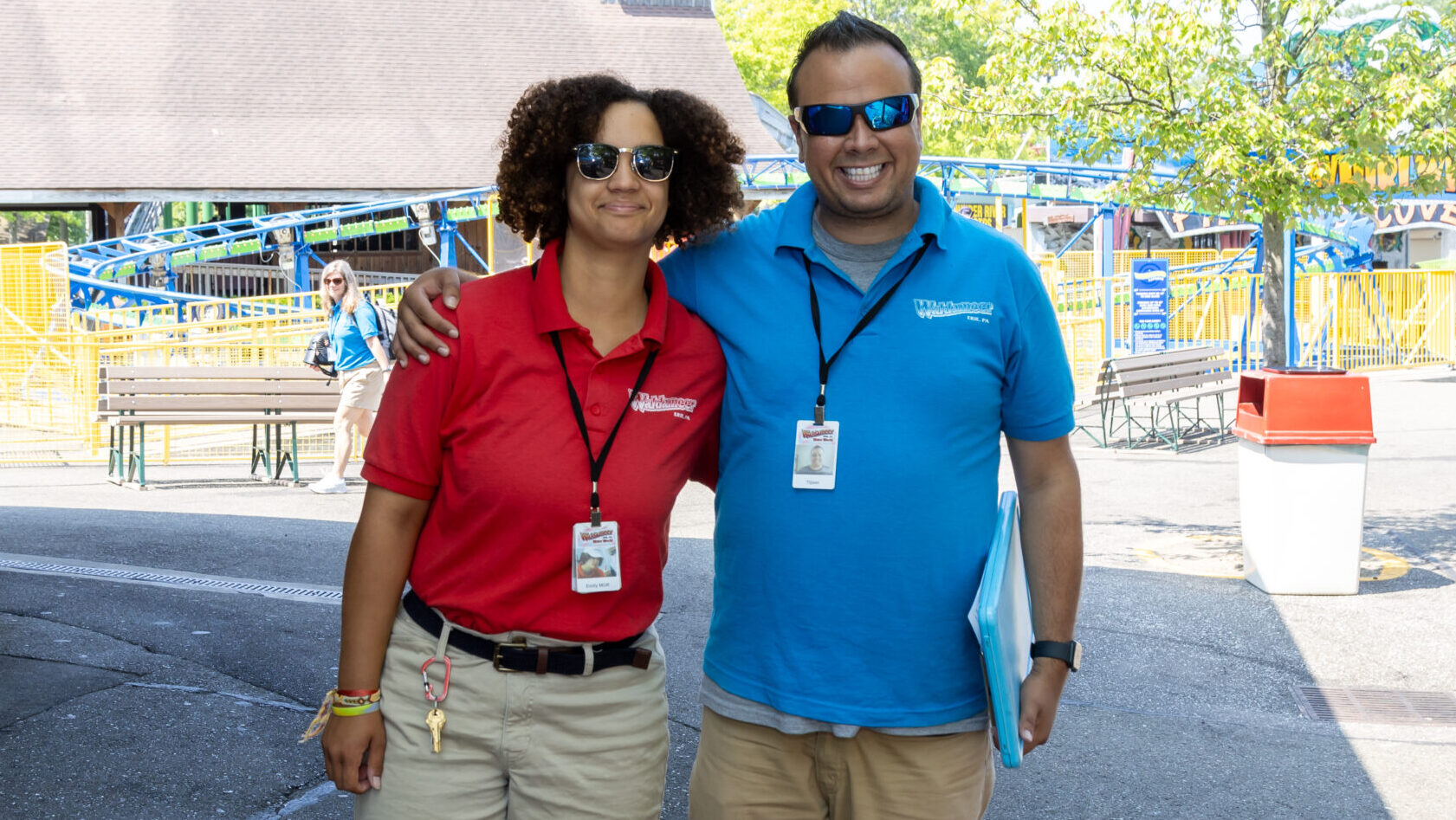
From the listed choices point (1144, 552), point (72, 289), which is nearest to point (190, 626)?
point (1144, 552)

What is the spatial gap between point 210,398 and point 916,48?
5087cm

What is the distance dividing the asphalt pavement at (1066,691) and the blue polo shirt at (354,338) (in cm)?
154

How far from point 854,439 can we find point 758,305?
0.32 meters

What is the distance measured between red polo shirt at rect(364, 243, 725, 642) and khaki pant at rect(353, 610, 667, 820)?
3.7 inches

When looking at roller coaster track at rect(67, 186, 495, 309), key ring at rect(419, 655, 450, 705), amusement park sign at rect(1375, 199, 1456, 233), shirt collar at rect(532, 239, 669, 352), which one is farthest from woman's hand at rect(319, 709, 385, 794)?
Result: amusement park sign at rect(1375, 199, 1456, 233)

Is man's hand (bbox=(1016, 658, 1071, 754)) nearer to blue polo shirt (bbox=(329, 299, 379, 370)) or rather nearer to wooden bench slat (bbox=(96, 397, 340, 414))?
blue polo shirt (bbox=(329, 299, 379, 370))

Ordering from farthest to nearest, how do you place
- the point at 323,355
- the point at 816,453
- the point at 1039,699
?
the point at 323,355
the point at 1039,699
the point at 816,453

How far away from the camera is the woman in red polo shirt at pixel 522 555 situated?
2449 mm

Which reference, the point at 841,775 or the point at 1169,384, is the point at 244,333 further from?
the point at 841,775

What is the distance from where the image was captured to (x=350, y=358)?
11289 mm

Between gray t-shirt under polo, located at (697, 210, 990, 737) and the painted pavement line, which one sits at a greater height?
gray t-shirt under polo, located at (697, 210, 990, 737)

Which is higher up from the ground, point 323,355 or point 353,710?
point 323,355

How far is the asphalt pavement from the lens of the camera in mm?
4625

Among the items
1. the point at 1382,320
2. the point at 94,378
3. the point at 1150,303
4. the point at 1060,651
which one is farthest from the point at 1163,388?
the point at 1060,651
